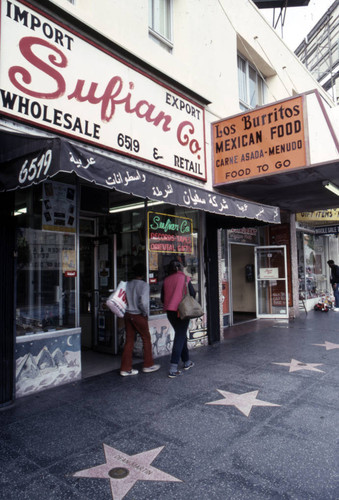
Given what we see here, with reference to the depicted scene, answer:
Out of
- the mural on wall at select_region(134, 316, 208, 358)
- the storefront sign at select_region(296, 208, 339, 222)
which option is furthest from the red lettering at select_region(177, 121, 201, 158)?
the storefront sign at select_region(296, 208, 339, 222)

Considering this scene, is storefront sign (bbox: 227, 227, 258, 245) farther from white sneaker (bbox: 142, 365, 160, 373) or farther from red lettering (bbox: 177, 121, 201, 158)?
white sneaker (bbox: 142, 365, 160, 373)

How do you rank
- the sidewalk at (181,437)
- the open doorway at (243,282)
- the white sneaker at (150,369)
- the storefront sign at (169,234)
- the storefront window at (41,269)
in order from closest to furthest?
the sidewalk at (181,437) < the storefront window at (41,269) < the white sneaker at (150,369) < the storefront sign at (169,234) < the open doorway at (243,282)

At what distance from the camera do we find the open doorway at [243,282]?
11859 mm

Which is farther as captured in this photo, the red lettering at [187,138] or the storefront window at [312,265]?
the storefront window at [312,265]

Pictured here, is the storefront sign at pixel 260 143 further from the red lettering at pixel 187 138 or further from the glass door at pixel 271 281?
the glass door at pixel 271 281

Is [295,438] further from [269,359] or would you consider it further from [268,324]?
[268,324]

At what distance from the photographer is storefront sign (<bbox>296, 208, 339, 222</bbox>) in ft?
39.1

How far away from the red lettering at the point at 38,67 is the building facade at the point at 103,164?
16 mm

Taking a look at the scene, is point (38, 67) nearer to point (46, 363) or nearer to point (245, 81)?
point (46, 363)

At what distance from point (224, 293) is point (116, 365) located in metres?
4.53

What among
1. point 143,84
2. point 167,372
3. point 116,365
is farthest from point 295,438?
point 143,84

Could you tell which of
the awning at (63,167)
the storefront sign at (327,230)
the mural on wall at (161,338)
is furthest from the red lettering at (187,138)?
the storefront sign at (327,230)

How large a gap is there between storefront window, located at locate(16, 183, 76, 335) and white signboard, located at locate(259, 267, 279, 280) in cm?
709

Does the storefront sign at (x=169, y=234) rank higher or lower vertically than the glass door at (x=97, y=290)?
higher
